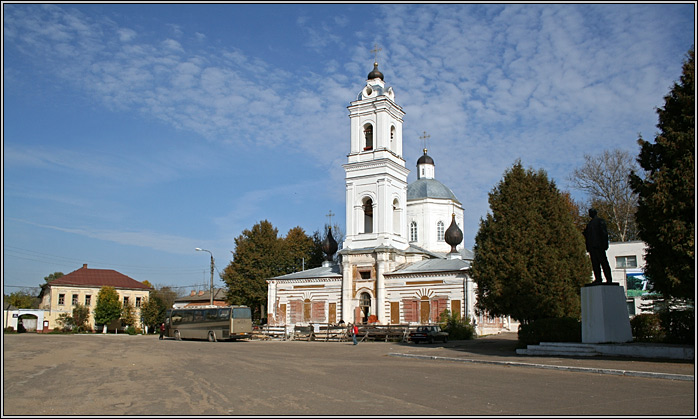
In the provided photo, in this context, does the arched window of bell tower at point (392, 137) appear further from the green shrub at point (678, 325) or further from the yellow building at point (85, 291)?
the yellow building at point (85, 291)

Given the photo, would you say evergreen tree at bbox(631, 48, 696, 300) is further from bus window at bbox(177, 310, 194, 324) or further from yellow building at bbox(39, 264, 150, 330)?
yellow building at bbox(39, 264, 150, 330)

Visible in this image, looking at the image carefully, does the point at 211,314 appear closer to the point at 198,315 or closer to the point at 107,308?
the point at 198,315

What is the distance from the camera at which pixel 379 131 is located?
150ft

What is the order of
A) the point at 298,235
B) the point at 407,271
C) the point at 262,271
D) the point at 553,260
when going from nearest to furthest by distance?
the point at 553,260
the point at 407,271
the point at 262,271
the point at 298,235

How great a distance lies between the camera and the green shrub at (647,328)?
65.5ft

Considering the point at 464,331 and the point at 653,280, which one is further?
the point at 464,331

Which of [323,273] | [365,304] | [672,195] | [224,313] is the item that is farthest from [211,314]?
[672,195]

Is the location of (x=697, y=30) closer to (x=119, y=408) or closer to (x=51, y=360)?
(x=119, y=408)

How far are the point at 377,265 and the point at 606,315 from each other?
2567 cm

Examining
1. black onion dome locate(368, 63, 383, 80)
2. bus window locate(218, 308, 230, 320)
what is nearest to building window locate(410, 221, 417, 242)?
black onion dome locate(368, 63, 383, 80)

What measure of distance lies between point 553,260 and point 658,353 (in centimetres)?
756

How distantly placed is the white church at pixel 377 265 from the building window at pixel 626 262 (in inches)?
353

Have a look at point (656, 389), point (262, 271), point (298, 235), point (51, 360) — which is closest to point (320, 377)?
point (656, 389)

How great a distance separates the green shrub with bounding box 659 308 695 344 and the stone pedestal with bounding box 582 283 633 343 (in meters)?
1.27
